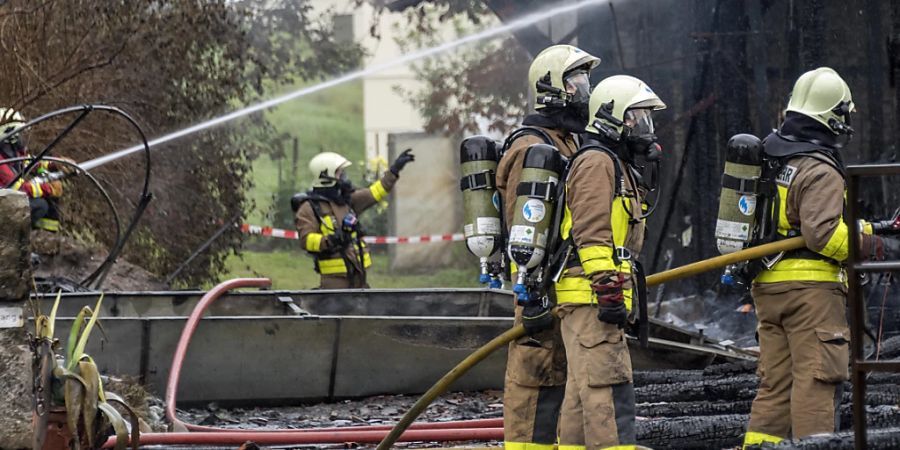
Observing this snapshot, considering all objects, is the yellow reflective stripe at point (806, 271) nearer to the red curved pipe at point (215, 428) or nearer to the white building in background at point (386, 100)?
the red curved pipe at point (215, 428)

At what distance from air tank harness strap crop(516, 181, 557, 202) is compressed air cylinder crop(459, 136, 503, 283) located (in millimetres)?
444

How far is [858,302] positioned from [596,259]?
3.51 ft

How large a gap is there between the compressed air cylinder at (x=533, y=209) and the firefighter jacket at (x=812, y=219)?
1.17m

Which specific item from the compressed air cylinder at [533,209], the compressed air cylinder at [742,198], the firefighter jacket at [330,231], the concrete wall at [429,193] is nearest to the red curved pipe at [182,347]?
the firefighter jacket at [330,231]

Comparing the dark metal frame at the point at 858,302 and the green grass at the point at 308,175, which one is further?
the green grass at the point at 308,175

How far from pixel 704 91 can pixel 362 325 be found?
5196mm

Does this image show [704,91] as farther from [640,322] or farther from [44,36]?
[640,322]

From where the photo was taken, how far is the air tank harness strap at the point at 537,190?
601 cm

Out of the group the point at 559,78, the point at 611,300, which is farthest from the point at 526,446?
the point at 559,78

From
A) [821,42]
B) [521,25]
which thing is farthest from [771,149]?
[521,25]

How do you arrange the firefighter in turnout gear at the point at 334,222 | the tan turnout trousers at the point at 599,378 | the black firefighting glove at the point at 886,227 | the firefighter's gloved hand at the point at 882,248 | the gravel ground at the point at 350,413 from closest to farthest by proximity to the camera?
the tan turnout trousers at the point at 599,378 → the firefighter's gloved hand at the point at 882,248 → the black firefighting glove at the point at 886,227 → the gravel ground at the point at 350,413 → the firefighter in turnout gear at the point at 334,222

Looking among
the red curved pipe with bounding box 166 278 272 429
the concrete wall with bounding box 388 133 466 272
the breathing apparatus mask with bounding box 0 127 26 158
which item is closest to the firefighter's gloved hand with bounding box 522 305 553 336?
the red curved pipe with bounding box 166 278 272 429

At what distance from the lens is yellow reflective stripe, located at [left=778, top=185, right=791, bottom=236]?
6.50 meters

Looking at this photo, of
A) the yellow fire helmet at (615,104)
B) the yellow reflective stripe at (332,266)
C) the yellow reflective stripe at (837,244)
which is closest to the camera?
the yellow fire helmet at (615,104)
